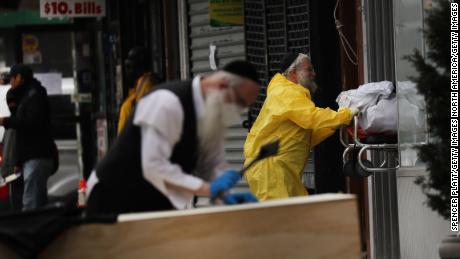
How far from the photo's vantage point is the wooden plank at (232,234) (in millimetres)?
6289

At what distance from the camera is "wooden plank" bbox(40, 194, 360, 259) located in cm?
629

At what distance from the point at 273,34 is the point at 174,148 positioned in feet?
25.1

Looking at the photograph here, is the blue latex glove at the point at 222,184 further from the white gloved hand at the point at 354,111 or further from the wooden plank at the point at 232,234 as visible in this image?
the white gloved hand at the point at 354,111

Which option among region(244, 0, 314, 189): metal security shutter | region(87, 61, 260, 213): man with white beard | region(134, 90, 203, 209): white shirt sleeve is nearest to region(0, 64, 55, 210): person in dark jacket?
region(244, 0, 314, 189): metal security shutter

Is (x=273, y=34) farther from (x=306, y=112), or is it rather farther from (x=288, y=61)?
(x=306, y=112)

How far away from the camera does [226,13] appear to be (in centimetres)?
1544

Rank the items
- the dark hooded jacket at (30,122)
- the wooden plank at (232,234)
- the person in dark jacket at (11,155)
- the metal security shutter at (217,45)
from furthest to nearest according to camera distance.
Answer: the metal security shutter at (217,45), the person in dark jacket at (11,155), the dark hooded jacket at (30,122), the wooden plank at (232,234)

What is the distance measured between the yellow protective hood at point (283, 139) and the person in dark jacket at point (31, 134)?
15.7ft

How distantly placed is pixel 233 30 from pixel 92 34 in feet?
21.3

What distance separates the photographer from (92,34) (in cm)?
2186

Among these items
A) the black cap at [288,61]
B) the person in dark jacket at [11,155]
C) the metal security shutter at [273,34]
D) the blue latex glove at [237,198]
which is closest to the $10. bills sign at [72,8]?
the person in dark jacket at [11,155]

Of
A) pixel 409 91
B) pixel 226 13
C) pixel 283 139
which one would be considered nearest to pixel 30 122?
pixel 226 13

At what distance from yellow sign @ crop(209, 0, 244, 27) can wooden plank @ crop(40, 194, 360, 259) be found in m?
8.69

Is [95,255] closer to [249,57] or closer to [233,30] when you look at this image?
[249,57]
